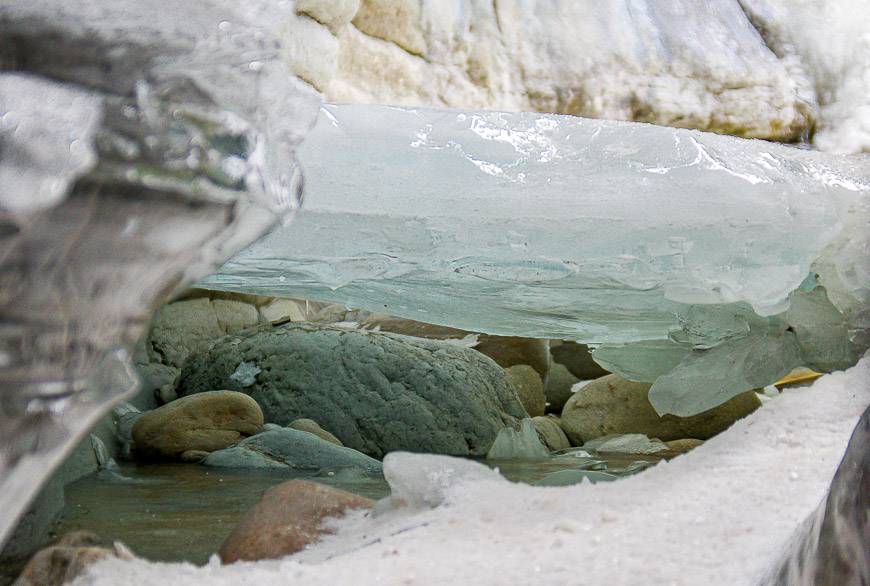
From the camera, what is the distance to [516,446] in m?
4.61

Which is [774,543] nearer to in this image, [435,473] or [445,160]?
[435,473]

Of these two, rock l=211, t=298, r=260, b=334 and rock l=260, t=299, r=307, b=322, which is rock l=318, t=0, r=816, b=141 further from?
rock l=260, t=299, r=307, b=322

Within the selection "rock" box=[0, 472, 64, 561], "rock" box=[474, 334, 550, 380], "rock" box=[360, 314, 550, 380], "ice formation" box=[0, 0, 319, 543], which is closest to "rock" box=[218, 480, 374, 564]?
"rock" box=[0, 472, 64, 561]

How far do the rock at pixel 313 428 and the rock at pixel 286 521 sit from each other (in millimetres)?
2361

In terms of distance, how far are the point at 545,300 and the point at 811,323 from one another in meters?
0.85

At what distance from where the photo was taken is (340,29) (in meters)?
4.44

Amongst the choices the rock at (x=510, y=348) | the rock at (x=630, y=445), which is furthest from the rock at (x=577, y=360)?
the rock at (x=630, y=445)

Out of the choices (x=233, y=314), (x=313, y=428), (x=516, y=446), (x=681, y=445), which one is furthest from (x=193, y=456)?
(x=233, y=314)

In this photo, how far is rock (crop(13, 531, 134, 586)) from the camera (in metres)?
1.58

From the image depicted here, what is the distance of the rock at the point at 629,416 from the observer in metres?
5.20

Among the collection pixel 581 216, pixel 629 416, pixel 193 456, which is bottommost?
pixel 629 416

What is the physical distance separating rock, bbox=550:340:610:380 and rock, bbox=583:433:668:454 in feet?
6.41

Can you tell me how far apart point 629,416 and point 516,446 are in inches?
39.6

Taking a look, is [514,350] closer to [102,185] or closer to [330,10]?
[330,10]
